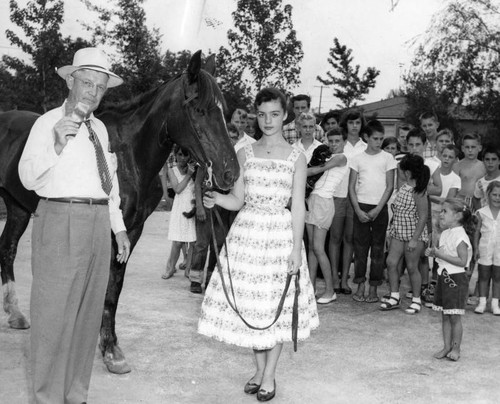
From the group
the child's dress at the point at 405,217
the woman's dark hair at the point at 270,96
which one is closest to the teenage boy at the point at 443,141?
the child's dress at the point at 405,217

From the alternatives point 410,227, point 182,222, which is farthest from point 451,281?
point 182,222

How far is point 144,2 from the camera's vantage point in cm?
2289

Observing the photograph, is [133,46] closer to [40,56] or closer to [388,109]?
[40,56]

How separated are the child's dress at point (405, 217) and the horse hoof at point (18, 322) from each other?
3.58m

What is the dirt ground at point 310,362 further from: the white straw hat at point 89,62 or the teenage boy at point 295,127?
the teenage boy at point 295,127

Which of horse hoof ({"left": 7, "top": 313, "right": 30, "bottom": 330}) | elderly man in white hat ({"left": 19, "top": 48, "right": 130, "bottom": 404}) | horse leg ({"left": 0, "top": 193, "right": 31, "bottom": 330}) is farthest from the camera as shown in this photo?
horse leg ({"left": 0, "top": 193, "right": 31, "bottom": 330})

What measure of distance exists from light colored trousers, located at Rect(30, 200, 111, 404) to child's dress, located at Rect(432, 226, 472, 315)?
2764mm

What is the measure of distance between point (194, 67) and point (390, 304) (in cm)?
342

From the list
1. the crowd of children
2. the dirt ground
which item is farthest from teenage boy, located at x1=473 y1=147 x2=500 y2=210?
the dirt ground

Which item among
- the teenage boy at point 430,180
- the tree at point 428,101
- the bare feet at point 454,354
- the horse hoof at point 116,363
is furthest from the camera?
the tree at point 428,101

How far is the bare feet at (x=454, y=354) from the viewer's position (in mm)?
4418

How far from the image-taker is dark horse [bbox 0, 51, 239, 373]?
12.3ft

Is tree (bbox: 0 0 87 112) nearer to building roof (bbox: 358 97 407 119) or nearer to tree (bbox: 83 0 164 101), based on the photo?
tree (bbox: 83 0 164 101)

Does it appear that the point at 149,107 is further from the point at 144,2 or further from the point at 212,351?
the point at 144,2
